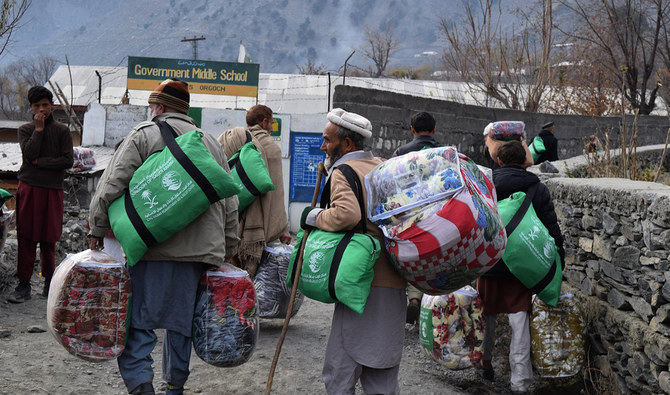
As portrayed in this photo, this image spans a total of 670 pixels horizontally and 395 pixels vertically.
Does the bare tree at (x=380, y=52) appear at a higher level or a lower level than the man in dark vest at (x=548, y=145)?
higher

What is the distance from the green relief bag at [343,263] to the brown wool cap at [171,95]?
3.58 ft

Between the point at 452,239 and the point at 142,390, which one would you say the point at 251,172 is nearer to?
the point at 142,390

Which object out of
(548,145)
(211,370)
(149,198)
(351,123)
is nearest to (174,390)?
(211,370)

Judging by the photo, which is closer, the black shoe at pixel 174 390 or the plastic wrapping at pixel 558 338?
the black shoe at pixel 174 390

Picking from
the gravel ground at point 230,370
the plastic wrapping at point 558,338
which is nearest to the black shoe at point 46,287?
Answer: the gravel ground at point 230,370

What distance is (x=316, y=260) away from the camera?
12.0 feet

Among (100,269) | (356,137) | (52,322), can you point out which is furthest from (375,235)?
(52,322)

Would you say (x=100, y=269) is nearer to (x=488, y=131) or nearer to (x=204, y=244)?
(x=204, y=244)

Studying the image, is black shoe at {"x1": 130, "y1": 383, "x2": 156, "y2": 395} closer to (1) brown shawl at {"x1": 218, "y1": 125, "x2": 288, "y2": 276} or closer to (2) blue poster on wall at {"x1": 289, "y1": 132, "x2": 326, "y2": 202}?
(1) brown shawl at {"x1": 218, "y1": 125, "x2": 288, "y2": 276}

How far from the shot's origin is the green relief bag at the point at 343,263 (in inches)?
138

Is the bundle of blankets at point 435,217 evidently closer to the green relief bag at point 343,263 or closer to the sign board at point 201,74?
the green relief bag at point 343,263

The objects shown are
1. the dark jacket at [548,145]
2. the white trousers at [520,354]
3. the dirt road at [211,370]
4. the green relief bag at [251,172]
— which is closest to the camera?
the dirt road at [211,370]

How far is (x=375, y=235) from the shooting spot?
3.73 m

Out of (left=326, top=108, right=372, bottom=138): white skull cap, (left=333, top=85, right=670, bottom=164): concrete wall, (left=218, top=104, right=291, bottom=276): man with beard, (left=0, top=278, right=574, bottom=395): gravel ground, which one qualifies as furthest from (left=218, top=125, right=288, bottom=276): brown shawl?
(left=333, top=85, right=670, bottom=164): concrete wall
